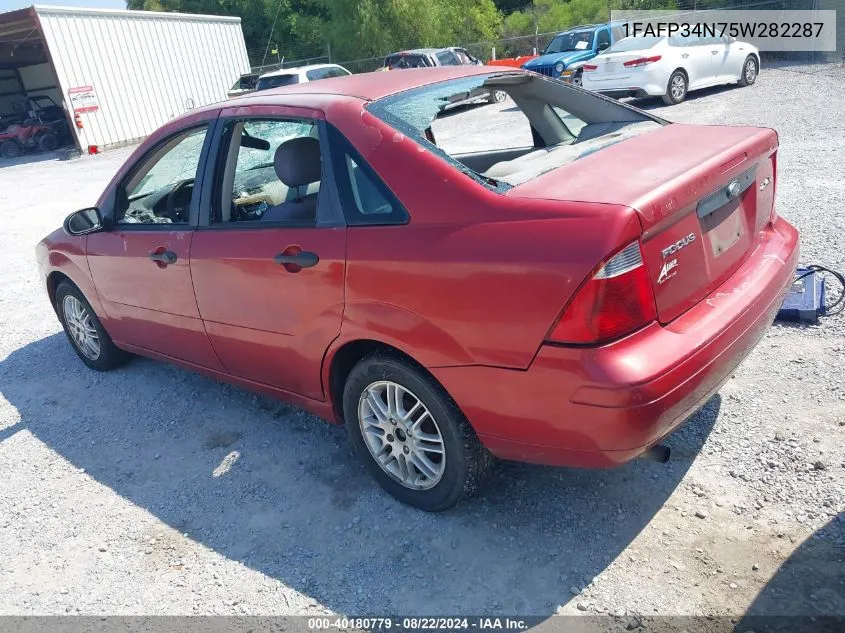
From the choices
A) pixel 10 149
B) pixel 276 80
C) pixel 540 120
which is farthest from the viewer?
pixel 10 149

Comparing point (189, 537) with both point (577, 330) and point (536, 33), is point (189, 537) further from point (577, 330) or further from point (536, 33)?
point (536, 33)

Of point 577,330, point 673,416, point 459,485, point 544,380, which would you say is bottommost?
point 459,485

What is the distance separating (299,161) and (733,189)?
1926 mm

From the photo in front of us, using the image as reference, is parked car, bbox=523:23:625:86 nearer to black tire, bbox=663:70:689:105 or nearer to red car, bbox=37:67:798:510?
black tire, bbox=663:70:689:105

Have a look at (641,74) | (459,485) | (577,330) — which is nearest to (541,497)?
(459,485)

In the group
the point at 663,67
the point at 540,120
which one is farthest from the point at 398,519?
the point at 663,67

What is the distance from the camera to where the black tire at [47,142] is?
22981 mm

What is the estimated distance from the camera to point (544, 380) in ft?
8.00

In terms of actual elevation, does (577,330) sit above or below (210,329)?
above

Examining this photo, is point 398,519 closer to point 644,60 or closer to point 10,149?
point 644,60

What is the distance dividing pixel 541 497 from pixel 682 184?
1509mm

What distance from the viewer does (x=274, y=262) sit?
10.5 feet

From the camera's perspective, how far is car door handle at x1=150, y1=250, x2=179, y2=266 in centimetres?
378

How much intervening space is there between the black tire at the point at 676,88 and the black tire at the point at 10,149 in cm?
2113
